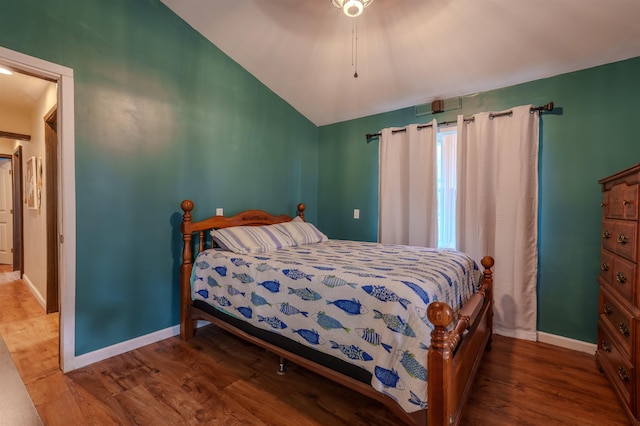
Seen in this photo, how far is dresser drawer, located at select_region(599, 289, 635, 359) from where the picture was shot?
60.7 inches

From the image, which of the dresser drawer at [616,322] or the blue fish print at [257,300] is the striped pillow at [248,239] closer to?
the blue fish print at [257,300]

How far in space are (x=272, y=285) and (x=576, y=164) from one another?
2633 mm

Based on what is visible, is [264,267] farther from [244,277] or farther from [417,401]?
[417,401]

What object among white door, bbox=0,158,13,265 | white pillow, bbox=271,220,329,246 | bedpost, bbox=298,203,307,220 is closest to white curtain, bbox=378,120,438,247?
white pillow, bbox=271,220,329,246

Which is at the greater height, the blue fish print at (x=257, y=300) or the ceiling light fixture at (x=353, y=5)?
the ceiling light fixture at (x=353, y=5)

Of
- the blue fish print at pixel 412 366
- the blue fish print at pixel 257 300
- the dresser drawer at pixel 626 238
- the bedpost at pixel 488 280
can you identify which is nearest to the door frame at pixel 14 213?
the blue fish print at pixel 257 300

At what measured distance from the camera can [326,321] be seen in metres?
1.56

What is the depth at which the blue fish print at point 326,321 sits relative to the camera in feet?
4.97

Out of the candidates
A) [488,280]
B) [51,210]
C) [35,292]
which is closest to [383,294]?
[488,280]

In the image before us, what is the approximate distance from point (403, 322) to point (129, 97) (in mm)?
2523

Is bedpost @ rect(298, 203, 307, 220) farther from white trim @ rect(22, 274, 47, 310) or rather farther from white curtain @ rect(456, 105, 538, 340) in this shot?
white trim @ rect(22, 274, 47, 310)

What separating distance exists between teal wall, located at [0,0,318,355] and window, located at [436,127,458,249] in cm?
208

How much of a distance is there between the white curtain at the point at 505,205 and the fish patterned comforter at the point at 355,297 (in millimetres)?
587

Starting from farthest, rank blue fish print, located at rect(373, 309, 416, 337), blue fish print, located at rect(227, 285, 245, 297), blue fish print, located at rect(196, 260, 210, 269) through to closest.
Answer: blue fish print, located at rect(196, 260, 210, 269) < blue fish print, located at rect(227, 285, 245, 297) < blue fish print, located at rect(373, 309, 416, 337)
